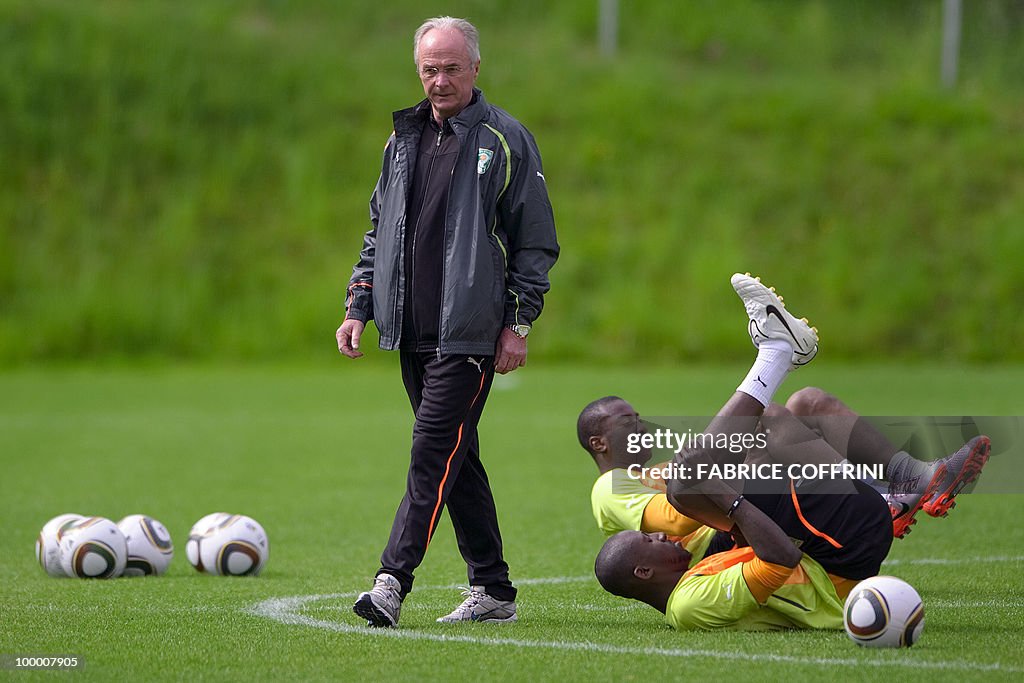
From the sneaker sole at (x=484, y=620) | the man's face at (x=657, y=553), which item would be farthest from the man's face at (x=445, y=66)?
the sneaker sole at (x=484, y=620)

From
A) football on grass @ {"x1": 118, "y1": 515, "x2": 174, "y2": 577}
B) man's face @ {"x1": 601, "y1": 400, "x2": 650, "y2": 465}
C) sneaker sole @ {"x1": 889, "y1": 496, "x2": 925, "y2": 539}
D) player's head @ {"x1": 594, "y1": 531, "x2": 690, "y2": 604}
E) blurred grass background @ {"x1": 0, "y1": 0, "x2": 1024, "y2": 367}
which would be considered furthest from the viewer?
blurred grass background @ {"x1": 0, "y1": 0, "x2": 1024, "y2": 367}

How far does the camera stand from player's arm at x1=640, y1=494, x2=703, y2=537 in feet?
19.5

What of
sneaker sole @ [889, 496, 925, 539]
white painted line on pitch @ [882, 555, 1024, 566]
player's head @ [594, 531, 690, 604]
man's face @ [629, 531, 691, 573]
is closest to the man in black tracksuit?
player's head @ [594, 531, 690, 604]

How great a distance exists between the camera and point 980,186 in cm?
2558

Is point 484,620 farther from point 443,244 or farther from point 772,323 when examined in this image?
point 772,323

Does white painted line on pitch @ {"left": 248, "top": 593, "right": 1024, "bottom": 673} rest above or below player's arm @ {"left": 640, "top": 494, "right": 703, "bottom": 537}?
below

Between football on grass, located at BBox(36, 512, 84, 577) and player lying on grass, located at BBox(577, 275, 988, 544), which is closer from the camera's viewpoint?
player lying on grass, located at BBox(577, 275, 988, 544)

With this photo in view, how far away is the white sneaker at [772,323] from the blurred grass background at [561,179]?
55.6ft

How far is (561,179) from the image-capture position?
25.8m

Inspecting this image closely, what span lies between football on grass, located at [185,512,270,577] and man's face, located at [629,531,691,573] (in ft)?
7.59

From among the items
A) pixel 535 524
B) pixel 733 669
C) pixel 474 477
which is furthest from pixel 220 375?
pixel 733 669

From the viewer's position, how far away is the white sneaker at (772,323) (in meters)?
5.73

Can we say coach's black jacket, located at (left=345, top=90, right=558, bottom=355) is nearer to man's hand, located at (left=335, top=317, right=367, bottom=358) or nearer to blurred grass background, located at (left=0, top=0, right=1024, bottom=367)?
man's hand, located at (left=335, top=317, right=367, bottom=358)

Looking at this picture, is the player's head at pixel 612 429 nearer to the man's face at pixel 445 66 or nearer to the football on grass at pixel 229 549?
the man's face at pixel 445 66
